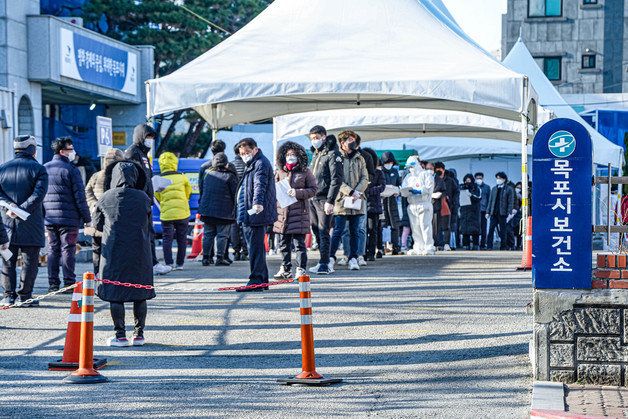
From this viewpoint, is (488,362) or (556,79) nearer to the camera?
(488,362)

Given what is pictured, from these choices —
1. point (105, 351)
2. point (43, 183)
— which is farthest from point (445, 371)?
point (43, 183)

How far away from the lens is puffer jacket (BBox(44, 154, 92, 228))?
1146cm

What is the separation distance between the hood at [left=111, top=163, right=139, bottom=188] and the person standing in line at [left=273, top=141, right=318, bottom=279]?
14.0 feet

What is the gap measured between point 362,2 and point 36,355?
929 centimetres

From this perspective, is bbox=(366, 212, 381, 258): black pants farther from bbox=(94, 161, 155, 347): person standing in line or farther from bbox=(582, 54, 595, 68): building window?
bbox=(582, 54, 595, 68): building window

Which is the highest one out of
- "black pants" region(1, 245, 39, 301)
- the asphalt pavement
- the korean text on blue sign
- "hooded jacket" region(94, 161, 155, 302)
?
the korean text on blue sign

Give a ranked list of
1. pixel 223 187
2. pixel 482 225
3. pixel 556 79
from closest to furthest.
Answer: pixel 223 187, pixel 482 225, pixel 556 79

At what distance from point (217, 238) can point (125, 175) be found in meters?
7.24

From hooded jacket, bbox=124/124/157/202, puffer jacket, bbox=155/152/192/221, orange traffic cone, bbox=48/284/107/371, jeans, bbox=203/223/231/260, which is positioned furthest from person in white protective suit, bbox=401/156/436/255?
orange traffic cone, bbox=48/284/107/371

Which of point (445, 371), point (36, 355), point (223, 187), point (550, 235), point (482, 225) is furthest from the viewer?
point (482, 225)

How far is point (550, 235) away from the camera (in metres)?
6.68

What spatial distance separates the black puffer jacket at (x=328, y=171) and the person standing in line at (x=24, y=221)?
13.6 ft

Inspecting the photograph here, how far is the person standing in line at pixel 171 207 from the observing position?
1472 cm

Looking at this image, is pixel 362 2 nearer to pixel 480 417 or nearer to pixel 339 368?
pixel 339 368
